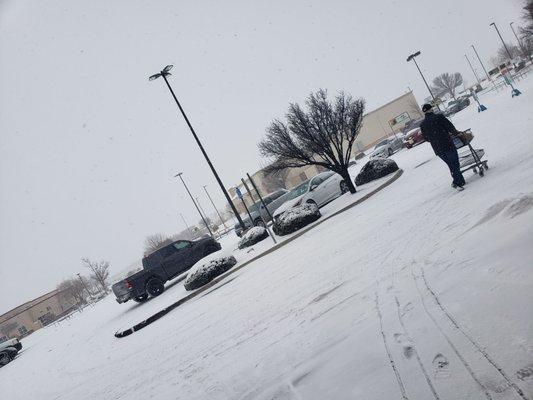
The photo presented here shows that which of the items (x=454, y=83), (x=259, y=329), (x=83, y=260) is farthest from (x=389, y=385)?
(x=454, y=83)

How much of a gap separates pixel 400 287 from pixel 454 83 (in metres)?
104

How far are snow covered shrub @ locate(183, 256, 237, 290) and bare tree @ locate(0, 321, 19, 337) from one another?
2767 inches

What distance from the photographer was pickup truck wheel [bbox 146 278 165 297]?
15.2 meters

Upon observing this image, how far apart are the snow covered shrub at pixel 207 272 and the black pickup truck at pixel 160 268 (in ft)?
14.2

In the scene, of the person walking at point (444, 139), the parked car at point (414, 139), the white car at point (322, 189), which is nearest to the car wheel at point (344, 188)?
the white car at point (322, 189)

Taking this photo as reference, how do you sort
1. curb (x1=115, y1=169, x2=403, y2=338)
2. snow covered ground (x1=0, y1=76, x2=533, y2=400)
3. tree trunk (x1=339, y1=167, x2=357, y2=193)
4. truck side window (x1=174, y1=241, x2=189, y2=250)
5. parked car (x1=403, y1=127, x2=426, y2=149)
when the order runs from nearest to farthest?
snow covered ground (x1=0, y1=76, x2=533, y2=400), curb (x1=115, y1=169, x2=403, y2=338), tree trunk (x1=339, y1=167, x2=357, y2=193), truck side window (x1=174, y1=241, x2=189, y2=250), parked car (x1=403, y1=127, x2=426, y2=149)

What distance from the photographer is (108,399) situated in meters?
5.09

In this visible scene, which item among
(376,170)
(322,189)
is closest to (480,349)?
(322,189)

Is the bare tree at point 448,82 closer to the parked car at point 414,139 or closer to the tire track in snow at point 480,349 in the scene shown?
the parked car at point 414,139

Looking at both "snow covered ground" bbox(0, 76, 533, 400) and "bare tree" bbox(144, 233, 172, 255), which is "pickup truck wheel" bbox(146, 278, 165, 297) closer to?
"snow covered ground" bbox(0, 76, 533, 400)

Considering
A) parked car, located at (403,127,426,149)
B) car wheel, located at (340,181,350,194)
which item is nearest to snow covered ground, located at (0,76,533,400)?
car wheel, located at (340,181,350,194)

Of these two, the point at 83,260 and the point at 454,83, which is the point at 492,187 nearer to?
the point at 83,260

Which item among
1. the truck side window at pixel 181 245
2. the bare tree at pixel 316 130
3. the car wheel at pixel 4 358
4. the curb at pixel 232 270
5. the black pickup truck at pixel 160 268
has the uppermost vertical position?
the bare tree at pixel 316 130

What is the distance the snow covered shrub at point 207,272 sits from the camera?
1148 centimetres
